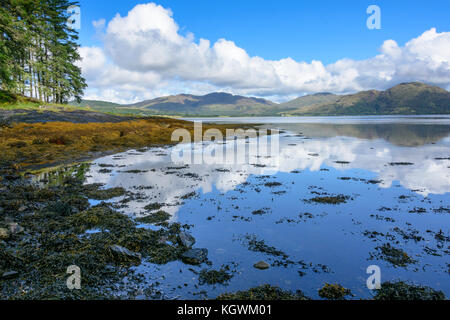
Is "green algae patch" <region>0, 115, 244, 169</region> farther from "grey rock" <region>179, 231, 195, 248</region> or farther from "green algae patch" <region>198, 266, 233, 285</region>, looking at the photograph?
"green algae patch" <region>198, 266, 233, 285</region>

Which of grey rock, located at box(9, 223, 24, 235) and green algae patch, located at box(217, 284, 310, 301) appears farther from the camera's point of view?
grey rock, located at box(9, 223, 24, 235)

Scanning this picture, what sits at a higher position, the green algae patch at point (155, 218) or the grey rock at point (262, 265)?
the green algae patch at point (155, 218)

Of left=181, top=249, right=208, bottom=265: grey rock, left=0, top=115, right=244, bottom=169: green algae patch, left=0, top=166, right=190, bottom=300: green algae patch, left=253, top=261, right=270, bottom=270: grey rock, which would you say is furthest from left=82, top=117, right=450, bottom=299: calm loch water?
left=0, top=115, right=244, bottom=169: green algae patch

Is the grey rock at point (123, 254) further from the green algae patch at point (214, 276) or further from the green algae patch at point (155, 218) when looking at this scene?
the green algae patch at point (155, 218)

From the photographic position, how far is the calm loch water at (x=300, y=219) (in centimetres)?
787

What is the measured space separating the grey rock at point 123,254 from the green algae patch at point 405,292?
726 centimetres

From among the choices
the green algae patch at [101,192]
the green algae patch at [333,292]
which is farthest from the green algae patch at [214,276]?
the green algae patch at [101,192]

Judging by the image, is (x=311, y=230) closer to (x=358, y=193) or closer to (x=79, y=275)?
(x=358, y=193)

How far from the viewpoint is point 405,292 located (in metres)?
7.04

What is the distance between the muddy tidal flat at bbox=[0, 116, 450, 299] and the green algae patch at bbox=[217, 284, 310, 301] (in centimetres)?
8

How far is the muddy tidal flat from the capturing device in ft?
24.2

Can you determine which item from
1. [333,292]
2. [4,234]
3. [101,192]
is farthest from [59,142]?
[333,292]
